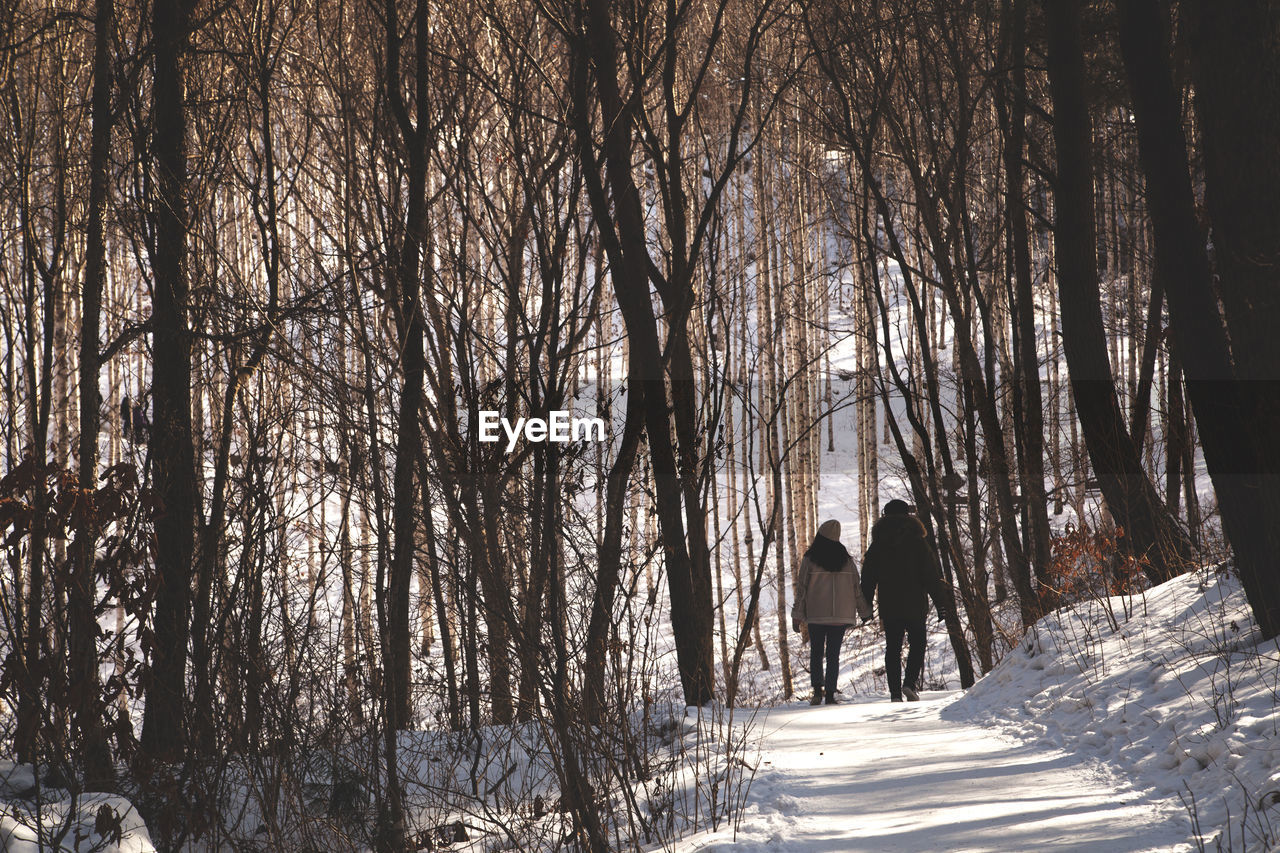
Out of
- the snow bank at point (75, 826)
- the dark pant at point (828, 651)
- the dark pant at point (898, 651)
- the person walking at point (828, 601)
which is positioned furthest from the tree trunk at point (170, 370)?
the dark pant at point (898, 651)

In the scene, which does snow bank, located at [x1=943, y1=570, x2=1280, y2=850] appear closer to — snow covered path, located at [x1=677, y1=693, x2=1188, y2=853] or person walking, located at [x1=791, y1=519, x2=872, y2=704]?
snow covered path, located at [x1=677, y1=693, x2=1188, y2=853]

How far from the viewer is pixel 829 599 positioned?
816cm

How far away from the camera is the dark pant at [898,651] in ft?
26.8

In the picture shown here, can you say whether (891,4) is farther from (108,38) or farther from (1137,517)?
(108,38)

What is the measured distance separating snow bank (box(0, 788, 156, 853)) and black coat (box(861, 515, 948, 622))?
5.72 m

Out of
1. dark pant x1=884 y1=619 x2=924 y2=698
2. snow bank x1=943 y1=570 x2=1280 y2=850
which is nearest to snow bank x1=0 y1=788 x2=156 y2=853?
snow bank x1=943 y1=570 x2=1280 y2=850

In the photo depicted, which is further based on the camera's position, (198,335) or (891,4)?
(891,4)

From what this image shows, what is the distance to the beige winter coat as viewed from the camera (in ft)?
26.7

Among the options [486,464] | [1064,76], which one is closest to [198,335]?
[486,464]

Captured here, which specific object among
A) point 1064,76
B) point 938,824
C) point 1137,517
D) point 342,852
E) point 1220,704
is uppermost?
point 1064,76

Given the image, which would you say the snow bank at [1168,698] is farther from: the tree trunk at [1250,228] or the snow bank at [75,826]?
the snow bank at [75,826]

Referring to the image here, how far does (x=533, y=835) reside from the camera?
15.9 feet

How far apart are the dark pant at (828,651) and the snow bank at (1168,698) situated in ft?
4.94

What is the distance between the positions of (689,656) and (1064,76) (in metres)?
5.81
